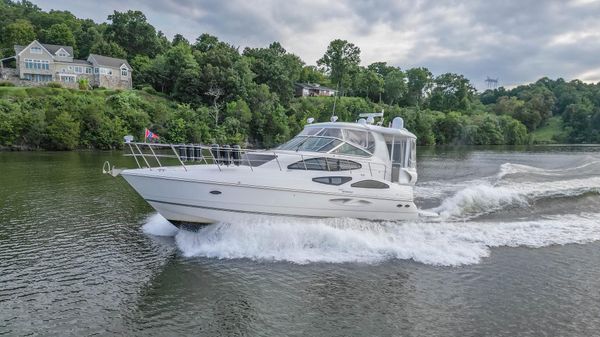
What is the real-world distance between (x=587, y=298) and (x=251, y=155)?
31.1ft

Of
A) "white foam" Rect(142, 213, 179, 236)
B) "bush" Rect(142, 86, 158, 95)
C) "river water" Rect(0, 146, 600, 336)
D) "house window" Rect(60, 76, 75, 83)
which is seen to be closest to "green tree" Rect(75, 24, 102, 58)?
"house window" Rect(60, 76, 75, 83)

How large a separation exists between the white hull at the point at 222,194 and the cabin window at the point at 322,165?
1.13 feet

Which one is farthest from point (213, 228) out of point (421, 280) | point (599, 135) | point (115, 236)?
point (599, 135)

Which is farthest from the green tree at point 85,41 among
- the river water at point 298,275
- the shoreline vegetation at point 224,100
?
the river water at point 298,275

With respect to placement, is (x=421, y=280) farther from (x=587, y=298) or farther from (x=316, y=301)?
(x=587, y=298)

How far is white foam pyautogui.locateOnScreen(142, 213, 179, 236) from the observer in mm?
13094

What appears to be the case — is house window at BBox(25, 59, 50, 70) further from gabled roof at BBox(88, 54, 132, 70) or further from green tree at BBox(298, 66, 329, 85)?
green tree at BBox(298, 66, 329, 85)

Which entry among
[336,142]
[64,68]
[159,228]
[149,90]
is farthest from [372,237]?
[64,68]

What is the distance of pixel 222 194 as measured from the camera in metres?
11.3

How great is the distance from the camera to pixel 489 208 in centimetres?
1727

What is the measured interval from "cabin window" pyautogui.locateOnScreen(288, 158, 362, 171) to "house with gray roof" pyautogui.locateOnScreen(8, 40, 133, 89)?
67223mm

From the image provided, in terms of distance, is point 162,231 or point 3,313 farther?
point 162,231

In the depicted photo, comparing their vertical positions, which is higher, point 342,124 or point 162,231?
point 342,124

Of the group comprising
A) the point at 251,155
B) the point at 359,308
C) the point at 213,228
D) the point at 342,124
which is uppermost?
the point at 342,124
